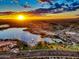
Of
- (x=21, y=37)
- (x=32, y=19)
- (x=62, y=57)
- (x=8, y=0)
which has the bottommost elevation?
(x=62, y=57)

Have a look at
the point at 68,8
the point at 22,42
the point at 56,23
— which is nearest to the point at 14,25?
the point at 22,42

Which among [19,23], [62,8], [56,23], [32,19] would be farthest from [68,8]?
[19,23]

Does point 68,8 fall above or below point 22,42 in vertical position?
above

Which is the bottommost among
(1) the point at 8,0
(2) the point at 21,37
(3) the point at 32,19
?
(2) the point at 21,37

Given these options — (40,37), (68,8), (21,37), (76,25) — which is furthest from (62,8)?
(21,37)

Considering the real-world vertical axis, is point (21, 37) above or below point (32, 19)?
below

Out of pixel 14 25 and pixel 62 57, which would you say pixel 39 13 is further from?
pixel 62 57

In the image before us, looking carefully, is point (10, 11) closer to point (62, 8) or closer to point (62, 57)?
point (62, 8)
